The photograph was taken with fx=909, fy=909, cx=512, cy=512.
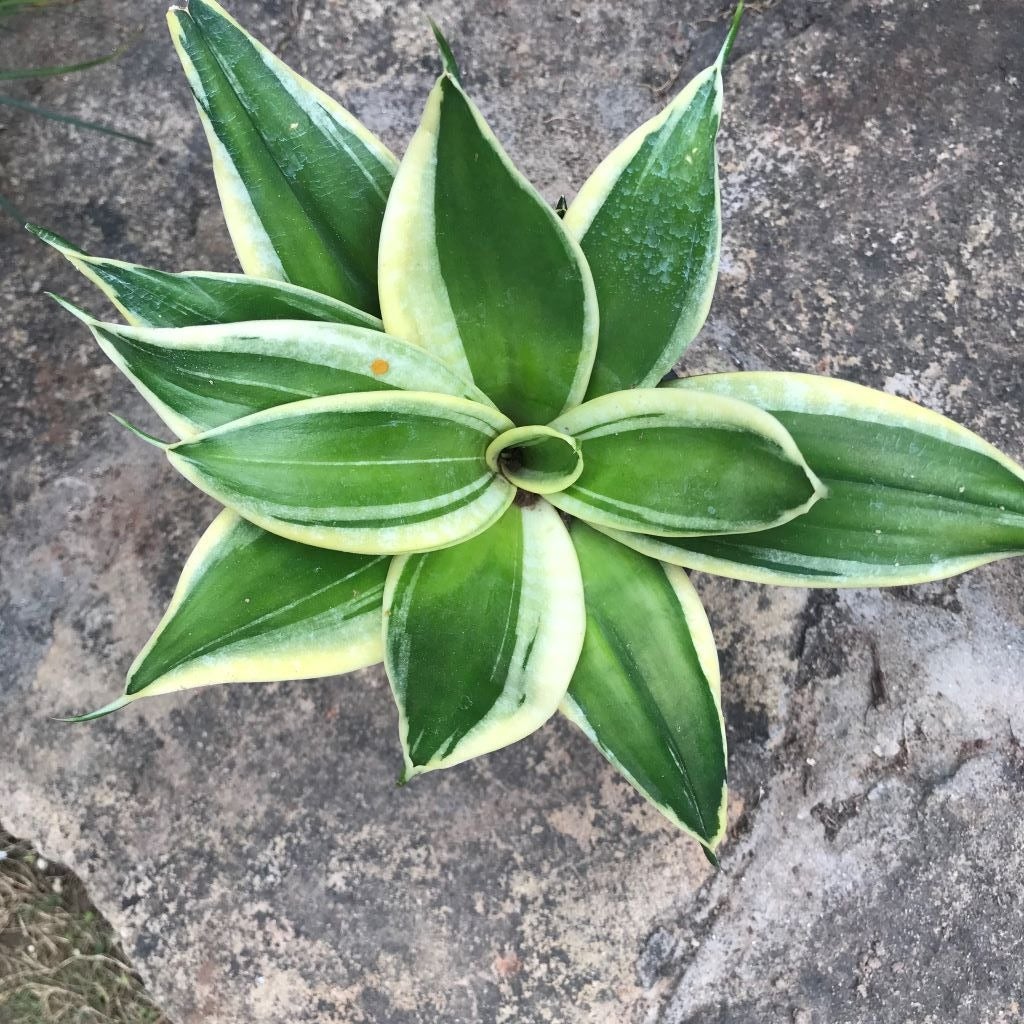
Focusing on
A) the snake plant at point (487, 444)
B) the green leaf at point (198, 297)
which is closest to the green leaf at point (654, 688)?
the snake plant at point (487, 444)

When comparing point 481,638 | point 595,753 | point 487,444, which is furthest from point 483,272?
point 595,753

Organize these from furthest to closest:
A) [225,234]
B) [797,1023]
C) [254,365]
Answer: [225,234], [797,1023], [254,365]

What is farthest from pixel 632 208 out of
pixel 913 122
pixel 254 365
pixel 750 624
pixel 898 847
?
pixel 898 847

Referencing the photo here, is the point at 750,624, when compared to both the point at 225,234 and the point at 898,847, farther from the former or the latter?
the point at 225,234

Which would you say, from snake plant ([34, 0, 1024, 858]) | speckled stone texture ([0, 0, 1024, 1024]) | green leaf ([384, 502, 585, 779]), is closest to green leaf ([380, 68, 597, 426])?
snake plant ([34, 0, 1024, 858])

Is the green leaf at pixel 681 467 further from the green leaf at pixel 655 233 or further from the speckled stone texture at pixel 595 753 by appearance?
the speckled stone texture at pixel 595 753

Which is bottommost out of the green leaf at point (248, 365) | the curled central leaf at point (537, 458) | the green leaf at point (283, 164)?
the curled central leaf at point (537, 458)

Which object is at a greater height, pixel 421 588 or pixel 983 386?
pixel 421 588
